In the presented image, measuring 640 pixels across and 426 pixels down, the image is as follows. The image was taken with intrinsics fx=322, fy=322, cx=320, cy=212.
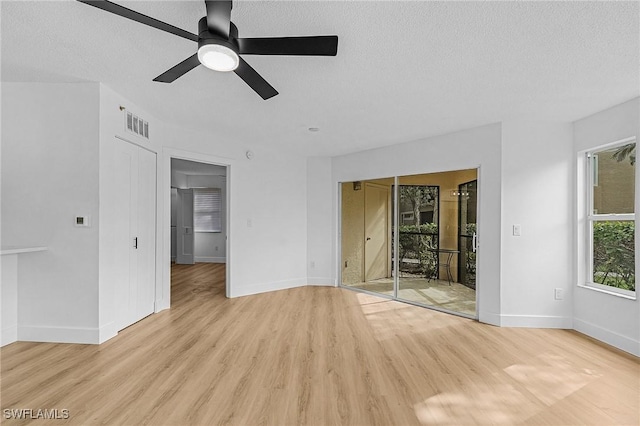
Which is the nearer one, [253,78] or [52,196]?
[253,78]

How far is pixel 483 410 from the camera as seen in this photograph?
216cm

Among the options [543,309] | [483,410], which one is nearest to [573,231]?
[543,309]

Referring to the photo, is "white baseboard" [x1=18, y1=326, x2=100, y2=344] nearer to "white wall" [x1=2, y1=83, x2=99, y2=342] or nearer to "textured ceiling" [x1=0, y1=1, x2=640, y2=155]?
"white wall" [x1=2, y1=83, x2=99, y2=342]

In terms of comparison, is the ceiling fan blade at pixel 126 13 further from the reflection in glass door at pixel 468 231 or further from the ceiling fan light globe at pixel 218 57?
the reflection in glass door at pixel 468 231

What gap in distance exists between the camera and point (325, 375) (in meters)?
2.61

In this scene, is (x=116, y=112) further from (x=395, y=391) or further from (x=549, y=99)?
(x=549, y=99)

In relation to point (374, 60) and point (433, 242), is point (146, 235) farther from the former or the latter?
point (433, 242)

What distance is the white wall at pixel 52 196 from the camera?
317 cm

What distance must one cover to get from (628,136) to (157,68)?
450 centimetres

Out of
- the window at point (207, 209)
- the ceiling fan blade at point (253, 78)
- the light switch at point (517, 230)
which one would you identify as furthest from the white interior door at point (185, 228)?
the light switch at point (517, 230)

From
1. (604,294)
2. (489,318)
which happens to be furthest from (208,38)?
(604,294)

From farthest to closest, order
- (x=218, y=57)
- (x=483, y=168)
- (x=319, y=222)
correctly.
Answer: (x=319, y=222) → (x=483, y=168) → (x=218, y=57)

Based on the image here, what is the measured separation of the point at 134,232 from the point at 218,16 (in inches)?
116

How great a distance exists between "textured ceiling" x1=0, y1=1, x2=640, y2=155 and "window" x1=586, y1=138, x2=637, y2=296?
22.8 inches
